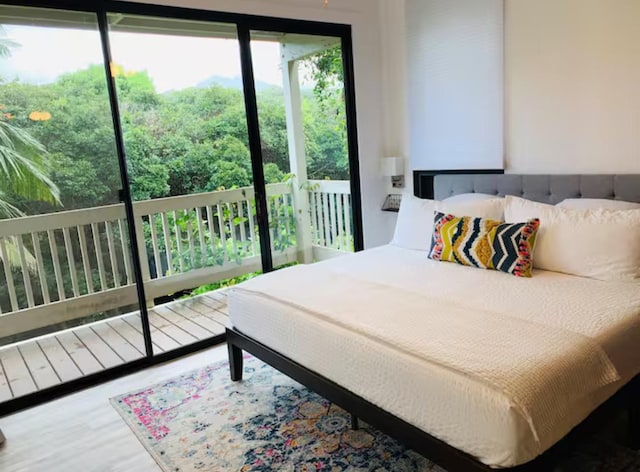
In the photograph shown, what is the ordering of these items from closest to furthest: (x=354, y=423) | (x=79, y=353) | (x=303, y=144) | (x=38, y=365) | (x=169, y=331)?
1. (x=354, y=423)
2. (x=38, y=365)
3. (x=79, y=353)
4. (x=169, y=331)
5. (x=303, y=144)

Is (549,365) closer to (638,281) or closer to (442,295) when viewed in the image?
(442,295)

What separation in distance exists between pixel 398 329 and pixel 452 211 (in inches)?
55.9

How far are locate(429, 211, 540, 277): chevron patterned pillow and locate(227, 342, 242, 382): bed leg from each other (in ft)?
4.39

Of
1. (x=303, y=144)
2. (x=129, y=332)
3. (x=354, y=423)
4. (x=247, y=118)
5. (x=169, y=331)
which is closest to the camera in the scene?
(x=354, y=423)

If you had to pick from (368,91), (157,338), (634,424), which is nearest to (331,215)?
(368,91)

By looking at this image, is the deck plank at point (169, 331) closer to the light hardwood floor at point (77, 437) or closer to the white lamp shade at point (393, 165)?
the light hardwood floor at point (77, 437)

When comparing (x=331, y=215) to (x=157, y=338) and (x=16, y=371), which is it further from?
(x=16, y=371)

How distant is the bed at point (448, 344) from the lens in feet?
4.90

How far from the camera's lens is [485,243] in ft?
8.78

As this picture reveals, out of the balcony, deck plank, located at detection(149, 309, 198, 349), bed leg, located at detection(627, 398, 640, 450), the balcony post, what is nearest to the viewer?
bed leg, located at detection(627, 398, 640, 450)

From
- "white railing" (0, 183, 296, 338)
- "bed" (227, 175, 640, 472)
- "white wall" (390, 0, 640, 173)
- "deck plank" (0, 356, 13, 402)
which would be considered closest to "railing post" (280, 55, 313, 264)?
"white railing" (0, 183, 296, 338)

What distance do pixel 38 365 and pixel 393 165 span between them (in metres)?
3.09

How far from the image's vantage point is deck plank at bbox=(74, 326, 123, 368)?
3189 mm

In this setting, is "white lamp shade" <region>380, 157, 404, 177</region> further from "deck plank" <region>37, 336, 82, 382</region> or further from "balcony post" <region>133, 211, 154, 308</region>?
"deck plank" <region>37, 336, 82, 382</region>
